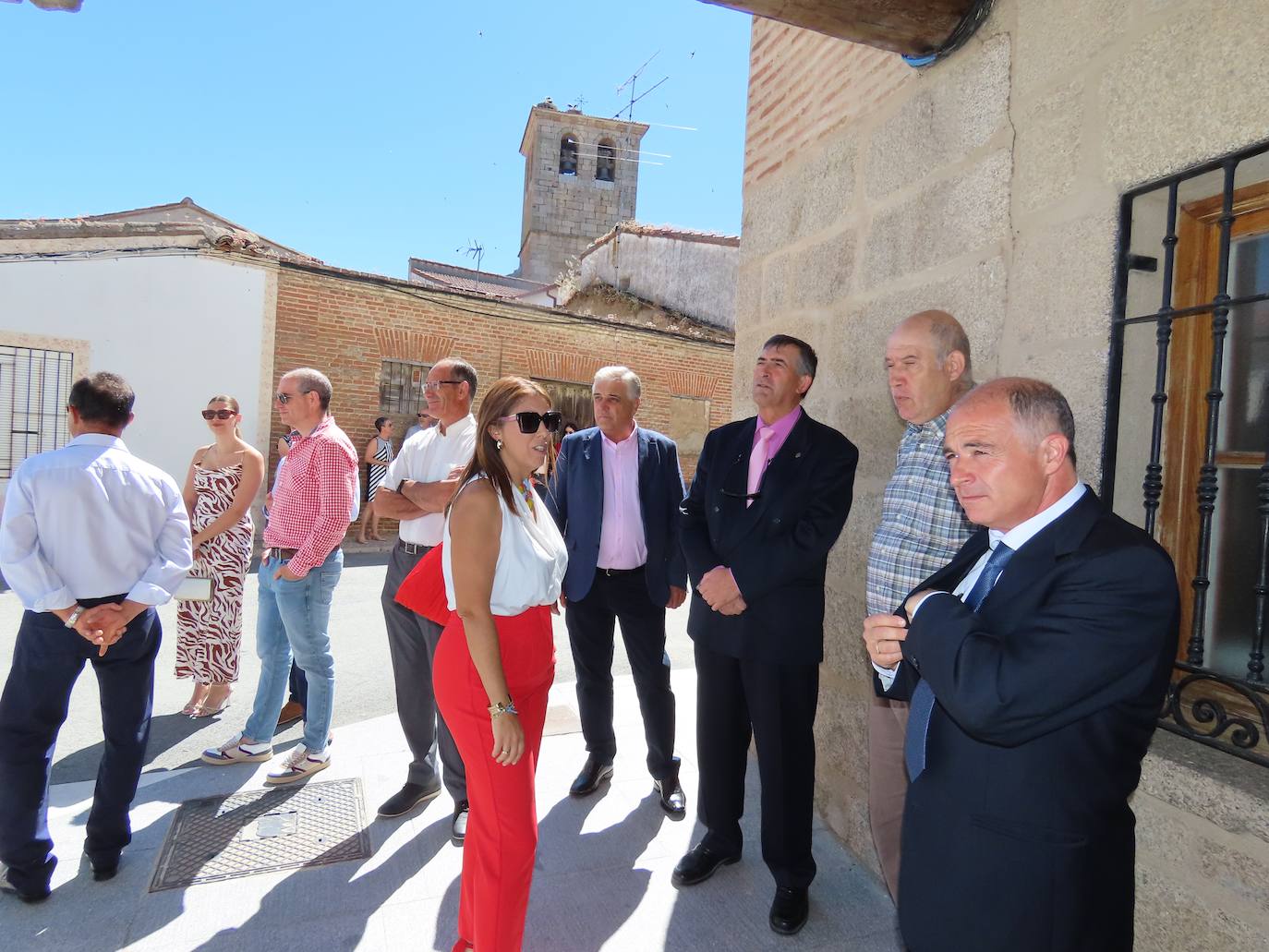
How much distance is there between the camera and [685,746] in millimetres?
4285

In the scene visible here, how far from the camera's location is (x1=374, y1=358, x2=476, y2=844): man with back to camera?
345cm

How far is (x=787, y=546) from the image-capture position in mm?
2752

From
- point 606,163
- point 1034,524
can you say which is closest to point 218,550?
point 1034,524

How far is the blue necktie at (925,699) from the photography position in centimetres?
151

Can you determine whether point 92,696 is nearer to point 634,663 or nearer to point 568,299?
point 634,663

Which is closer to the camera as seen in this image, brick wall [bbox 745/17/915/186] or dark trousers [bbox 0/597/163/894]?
dark trousers [bbox 0/597/163/894]

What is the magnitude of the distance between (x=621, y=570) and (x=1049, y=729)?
2425 mm

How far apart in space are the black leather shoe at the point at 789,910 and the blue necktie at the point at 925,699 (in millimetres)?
1444

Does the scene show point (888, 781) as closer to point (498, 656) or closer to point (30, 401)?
point (498, 656)

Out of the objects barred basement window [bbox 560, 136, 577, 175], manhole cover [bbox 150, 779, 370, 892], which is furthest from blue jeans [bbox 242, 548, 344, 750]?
barred basement window [bbox 560, 136, 577, 175]

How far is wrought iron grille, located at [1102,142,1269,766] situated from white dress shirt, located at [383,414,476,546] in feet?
8.12

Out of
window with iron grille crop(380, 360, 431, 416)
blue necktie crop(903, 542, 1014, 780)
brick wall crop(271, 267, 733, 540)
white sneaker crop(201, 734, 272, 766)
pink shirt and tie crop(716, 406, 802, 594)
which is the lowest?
white sneaker crop(201, 734, 272, 766)

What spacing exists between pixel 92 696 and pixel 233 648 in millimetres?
1222

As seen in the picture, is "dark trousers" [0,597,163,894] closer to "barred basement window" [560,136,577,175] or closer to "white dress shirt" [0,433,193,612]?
"white dress shirt" [0,433,193,612]
